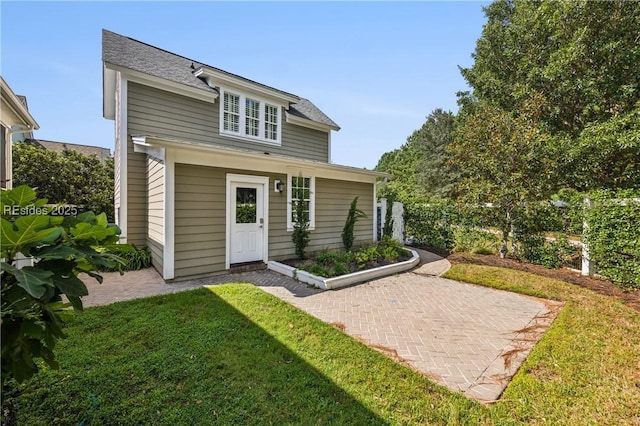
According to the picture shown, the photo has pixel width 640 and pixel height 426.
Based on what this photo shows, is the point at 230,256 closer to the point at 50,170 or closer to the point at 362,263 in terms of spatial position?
the point at 362,263

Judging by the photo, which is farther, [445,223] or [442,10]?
[445,223]

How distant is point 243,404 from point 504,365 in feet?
9.66

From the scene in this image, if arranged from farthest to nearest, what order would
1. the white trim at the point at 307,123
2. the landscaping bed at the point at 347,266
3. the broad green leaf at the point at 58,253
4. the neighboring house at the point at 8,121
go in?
the white trim at the point at 307,123
the landscaping bed at the point at 347,266
the neighboring house at the point at 8,121
the broad green leaf at the point at 58,253

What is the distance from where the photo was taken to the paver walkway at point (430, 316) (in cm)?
319

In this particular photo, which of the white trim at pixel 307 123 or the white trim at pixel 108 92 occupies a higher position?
the white trim at pixel 108 92

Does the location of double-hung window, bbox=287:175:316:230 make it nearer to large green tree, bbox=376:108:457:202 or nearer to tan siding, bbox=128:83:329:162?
tan siding, bbox=128:83:329:162

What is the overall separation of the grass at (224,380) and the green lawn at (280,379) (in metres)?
0.01

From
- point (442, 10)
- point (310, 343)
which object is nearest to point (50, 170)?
point (310, 343)

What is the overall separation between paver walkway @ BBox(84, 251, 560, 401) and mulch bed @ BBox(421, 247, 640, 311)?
1665 mm

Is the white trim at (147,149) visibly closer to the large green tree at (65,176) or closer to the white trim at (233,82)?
the white trim at (233,82)

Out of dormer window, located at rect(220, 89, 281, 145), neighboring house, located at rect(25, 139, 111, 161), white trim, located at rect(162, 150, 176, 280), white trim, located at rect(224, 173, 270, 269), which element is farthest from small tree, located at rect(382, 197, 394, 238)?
neighboring house, located at rect(25, 139, 111, 161)

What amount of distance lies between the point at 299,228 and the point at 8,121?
6.63m

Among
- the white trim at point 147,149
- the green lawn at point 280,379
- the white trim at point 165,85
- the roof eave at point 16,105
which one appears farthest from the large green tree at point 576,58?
the roof eave at point 16,105

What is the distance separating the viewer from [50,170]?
13.6 m
